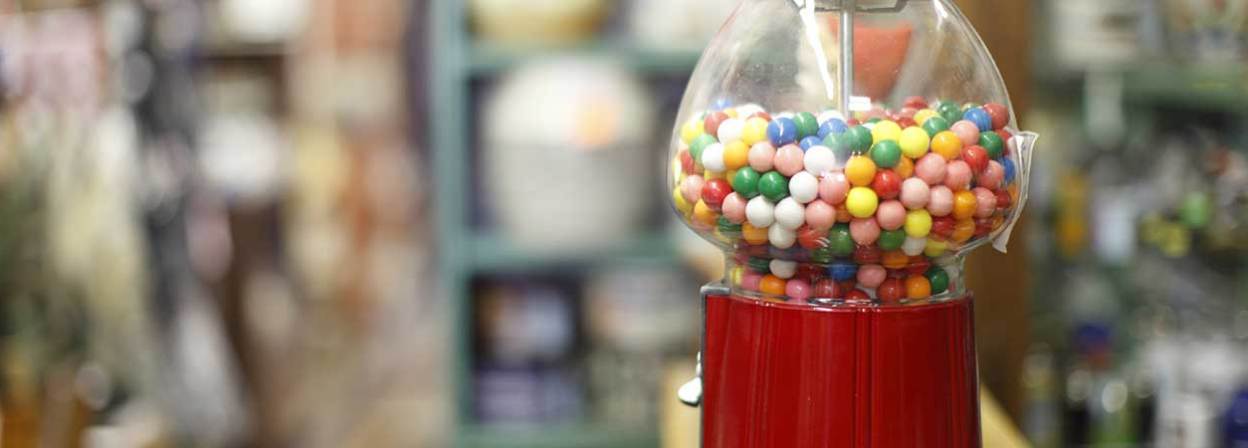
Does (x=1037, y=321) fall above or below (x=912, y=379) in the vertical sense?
below

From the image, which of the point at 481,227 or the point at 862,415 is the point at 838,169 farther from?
the point at 481,227

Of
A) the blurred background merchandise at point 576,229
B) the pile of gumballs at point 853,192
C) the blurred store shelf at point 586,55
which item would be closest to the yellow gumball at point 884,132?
the pile of gumballs at point 853,192

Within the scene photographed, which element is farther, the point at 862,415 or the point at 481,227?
the point at 481,227

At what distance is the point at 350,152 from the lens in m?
5.62

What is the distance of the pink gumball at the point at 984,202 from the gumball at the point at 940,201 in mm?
26

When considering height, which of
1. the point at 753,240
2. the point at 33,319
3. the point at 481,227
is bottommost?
the point at 33,319

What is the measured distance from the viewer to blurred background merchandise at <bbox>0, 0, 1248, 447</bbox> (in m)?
2.02

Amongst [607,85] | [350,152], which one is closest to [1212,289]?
[607,85]

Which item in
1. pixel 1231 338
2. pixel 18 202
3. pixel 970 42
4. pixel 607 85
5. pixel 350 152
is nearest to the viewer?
pixel 970 42

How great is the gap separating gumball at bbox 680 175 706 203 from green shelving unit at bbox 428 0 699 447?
157cm

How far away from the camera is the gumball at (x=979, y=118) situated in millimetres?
907

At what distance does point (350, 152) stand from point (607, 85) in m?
3.32

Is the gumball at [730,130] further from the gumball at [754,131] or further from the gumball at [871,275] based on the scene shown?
the gumball at [871,275]

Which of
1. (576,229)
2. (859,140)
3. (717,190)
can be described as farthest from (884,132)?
(576,229)
